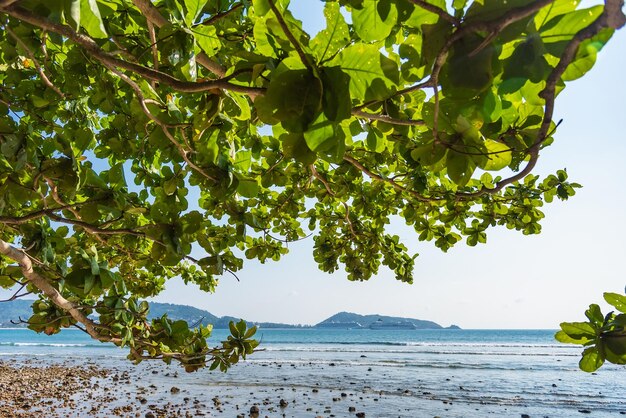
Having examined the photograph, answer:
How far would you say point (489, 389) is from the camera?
1324 centimetres

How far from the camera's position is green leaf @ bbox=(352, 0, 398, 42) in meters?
0.90

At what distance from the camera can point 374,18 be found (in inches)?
37.1

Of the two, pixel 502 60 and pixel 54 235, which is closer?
pixel 502 60

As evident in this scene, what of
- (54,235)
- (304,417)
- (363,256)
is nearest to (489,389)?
(304,417)

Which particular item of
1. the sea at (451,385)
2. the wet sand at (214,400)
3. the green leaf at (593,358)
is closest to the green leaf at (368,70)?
the green leaf at (593,358)

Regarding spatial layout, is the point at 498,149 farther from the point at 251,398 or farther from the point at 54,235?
the point at 251,398

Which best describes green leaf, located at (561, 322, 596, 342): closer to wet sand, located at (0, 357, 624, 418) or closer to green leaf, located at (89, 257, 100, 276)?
green leaf, located at (89, 257, 100, 276)

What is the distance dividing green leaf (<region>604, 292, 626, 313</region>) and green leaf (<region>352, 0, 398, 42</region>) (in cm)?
105

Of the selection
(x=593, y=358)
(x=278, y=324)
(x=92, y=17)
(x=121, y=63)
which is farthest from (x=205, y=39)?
(x=278, y=324)

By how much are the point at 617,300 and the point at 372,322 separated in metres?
114

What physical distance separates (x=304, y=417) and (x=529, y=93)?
978 cm

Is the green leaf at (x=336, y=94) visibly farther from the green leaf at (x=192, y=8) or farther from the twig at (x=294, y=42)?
the green leaf at (x=192, y=8)

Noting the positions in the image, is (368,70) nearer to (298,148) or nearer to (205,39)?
(298,148)

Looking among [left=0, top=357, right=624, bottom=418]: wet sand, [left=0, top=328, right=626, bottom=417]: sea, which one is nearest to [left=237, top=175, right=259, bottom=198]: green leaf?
[left=0, top=357, right=624, bottom=418]: wet sand
